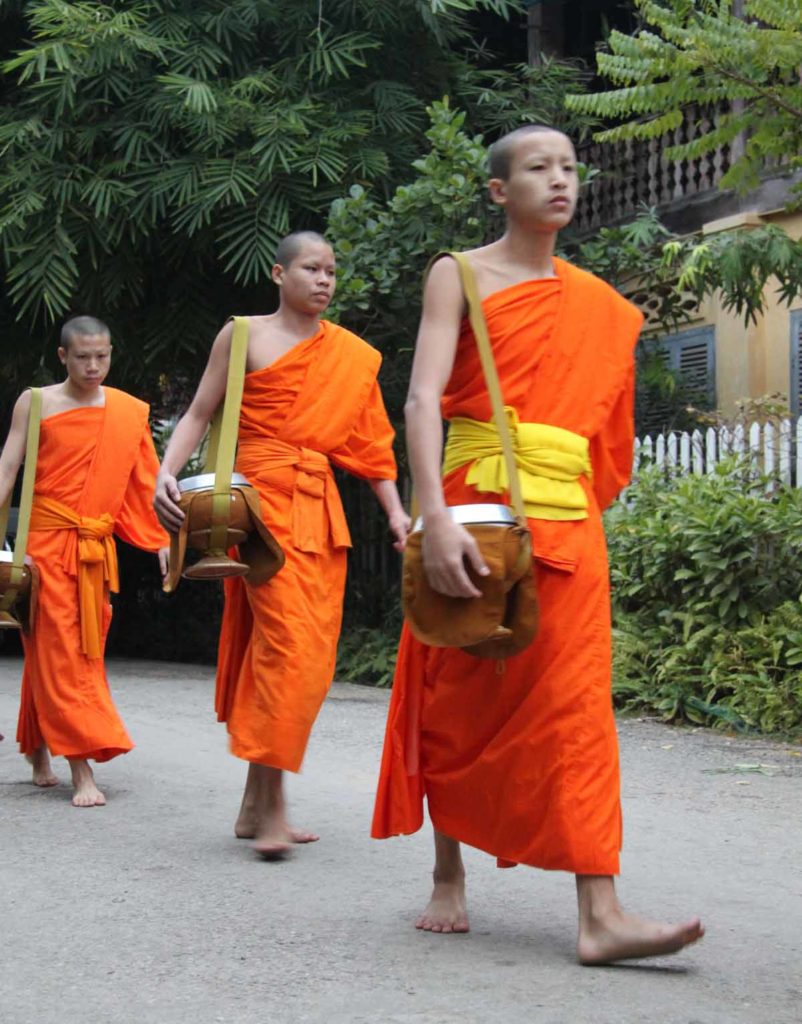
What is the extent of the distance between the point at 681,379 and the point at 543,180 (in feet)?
32.8

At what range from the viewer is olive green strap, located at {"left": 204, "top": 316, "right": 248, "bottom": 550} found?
17.3ft

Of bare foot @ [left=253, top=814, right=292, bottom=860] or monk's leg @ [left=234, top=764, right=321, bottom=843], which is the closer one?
bare foot @ [left=253, top=814, right=292, bottom=860]

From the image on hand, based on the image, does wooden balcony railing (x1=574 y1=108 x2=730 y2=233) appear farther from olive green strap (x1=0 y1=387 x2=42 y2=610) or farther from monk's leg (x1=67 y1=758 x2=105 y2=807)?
monk's leg (x1=67 y1=758 x2=105 y2=807)

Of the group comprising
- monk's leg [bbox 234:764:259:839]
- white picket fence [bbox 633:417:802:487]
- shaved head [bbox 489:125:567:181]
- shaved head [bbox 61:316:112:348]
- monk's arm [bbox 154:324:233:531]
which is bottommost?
monk's leg [bbox 234:764:259:839]

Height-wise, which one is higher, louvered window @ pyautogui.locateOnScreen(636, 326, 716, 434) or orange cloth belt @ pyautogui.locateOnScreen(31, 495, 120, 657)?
louvered window @ pyautogui.locateOnScreen(636, 326, 716, 434)

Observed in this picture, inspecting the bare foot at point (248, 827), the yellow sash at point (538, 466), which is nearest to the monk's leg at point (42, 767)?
the bare foot at point (248, 827)

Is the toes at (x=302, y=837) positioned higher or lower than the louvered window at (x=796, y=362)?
lower

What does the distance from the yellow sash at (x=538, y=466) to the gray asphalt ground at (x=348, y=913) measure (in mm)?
1092

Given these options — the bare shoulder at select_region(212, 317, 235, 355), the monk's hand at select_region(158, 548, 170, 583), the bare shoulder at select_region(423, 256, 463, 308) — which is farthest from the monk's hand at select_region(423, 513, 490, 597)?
the monk's hand at select_region(158, 548, 170, 583)

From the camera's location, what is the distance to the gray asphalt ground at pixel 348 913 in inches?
143

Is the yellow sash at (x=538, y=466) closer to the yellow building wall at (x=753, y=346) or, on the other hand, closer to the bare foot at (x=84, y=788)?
the bare foot at (x=84, y=788)

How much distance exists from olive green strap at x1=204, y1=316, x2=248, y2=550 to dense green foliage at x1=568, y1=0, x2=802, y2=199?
323cm

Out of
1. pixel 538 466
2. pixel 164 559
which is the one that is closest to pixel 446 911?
pixel 538 466

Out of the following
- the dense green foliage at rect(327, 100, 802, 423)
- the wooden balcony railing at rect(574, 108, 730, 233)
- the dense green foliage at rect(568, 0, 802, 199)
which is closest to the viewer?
the dense green foliage at rect(568, 0, 802, 199)
